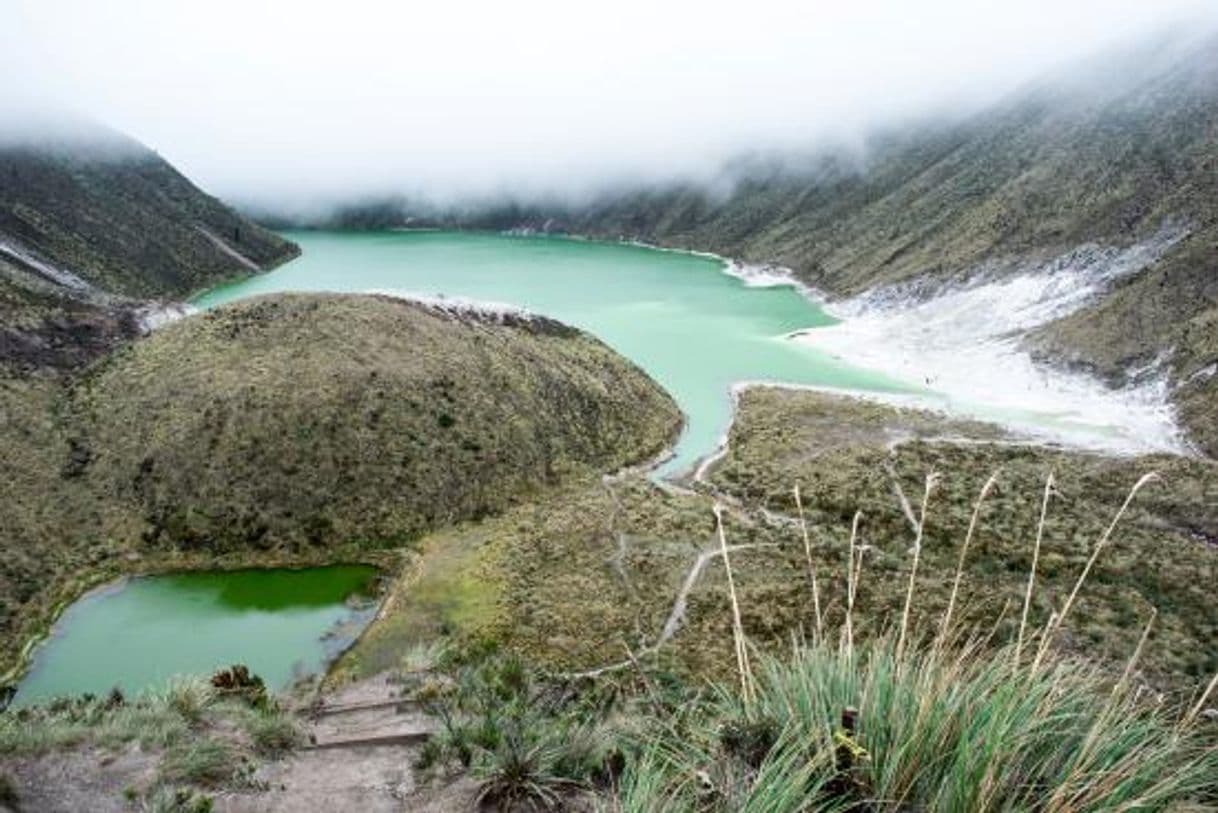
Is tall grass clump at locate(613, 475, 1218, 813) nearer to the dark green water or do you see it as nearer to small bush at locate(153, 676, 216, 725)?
small bush at locate(153, 676, 216, 725)

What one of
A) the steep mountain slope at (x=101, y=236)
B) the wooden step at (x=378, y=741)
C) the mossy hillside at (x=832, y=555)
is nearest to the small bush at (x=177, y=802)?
the wooden step at (x=378, y=741)

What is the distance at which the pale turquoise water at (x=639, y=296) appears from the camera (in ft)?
230

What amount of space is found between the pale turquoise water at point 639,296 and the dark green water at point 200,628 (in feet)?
67.8

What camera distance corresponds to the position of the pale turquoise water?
7025cm

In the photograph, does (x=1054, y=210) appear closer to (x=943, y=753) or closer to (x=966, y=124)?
(x=966, y=124)

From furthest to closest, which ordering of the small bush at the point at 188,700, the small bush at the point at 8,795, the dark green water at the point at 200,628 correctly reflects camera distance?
the dark green water at the point at 200,628 → the small bush at the point at 188,700 → the small bush at the point at 8,795

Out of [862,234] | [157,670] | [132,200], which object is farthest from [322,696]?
[132,200]

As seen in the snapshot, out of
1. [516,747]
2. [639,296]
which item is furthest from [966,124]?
[516,747]

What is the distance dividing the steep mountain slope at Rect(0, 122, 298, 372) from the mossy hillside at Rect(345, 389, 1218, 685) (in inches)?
1241

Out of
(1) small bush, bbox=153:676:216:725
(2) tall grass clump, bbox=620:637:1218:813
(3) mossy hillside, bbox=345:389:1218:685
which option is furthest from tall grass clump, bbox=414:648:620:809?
(3) mossy hillside, bbox=345:389:1218:685

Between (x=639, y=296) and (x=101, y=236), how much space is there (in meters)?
62.5

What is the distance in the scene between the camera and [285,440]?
4353 centimetres

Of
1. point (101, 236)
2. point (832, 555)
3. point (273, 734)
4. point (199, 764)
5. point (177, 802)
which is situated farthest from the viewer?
point (101, 236)

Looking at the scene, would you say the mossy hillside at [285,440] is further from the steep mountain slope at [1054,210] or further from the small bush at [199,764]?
the steep mountain slope at [1054,210]
